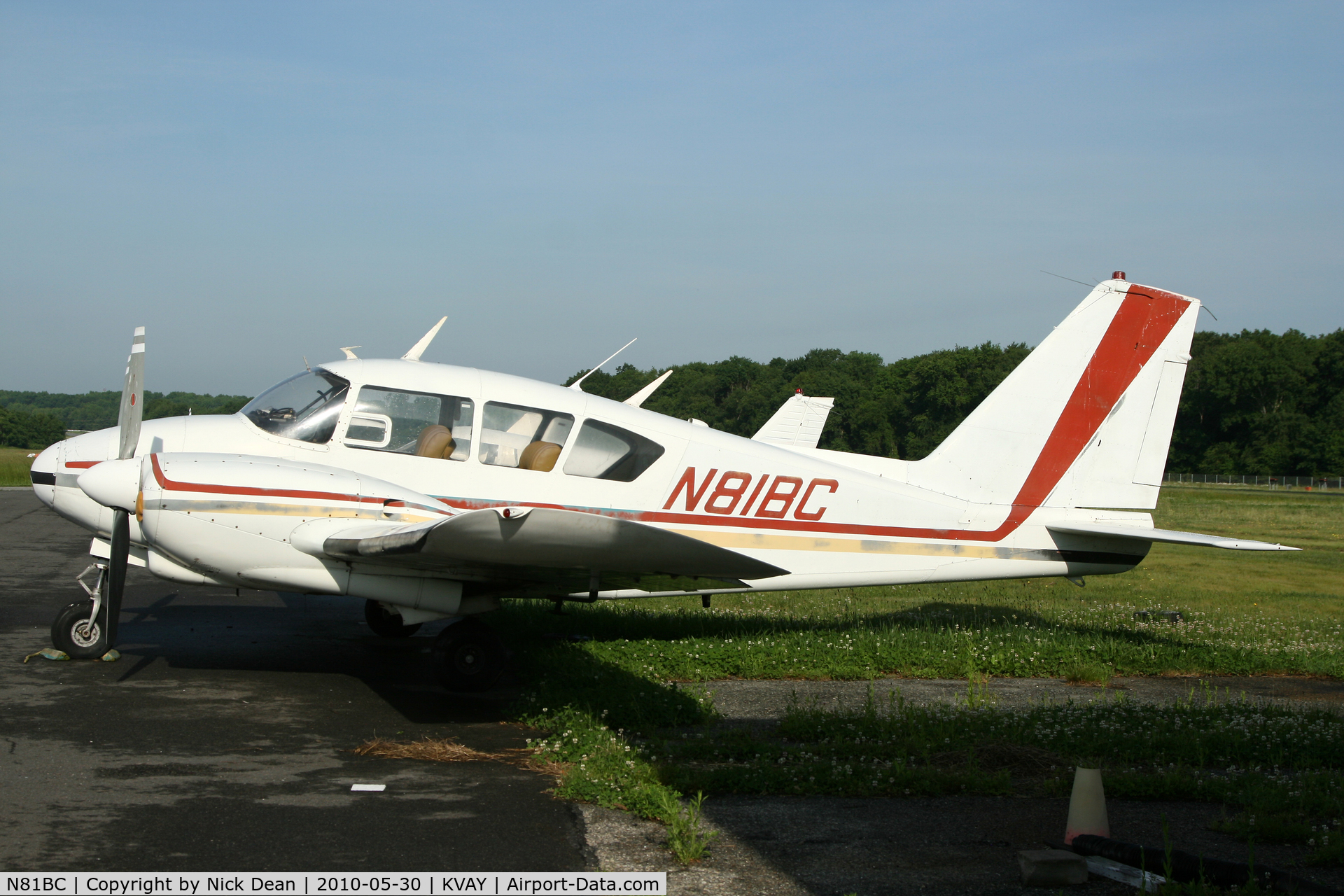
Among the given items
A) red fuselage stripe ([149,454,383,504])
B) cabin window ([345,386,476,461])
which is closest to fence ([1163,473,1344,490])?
cabin window ([345,386,476,461])

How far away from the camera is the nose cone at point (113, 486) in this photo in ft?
22.1

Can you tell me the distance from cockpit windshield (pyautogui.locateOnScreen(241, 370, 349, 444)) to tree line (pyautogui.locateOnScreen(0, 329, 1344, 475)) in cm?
6458

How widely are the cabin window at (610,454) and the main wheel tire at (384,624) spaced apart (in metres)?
2.84

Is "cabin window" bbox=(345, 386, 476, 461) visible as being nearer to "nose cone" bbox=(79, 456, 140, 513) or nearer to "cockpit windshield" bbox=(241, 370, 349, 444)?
"cockpit windshield" bbox=(241, 370, 349, 444)

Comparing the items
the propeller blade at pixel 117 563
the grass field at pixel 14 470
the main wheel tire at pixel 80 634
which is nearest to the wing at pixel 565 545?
the propeller blade at pixel 117 563

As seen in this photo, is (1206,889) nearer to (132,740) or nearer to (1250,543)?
(1250,543)

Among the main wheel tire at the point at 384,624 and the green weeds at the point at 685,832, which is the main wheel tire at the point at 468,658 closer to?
the main wheel tire at the point at 384,624

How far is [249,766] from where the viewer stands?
527cm

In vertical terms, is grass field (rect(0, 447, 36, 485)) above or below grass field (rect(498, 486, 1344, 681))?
below

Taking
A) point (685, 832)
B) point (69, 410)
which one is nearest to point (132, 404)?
point (685, 832)

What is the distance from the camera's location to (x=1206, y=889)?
3.50 m

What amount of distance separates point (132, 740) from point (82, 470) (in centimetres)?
272

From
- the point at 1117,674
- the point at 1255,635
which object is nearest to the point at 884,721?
the point at 1117,674

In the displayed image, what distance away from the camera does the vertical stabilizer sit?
8938 mm
